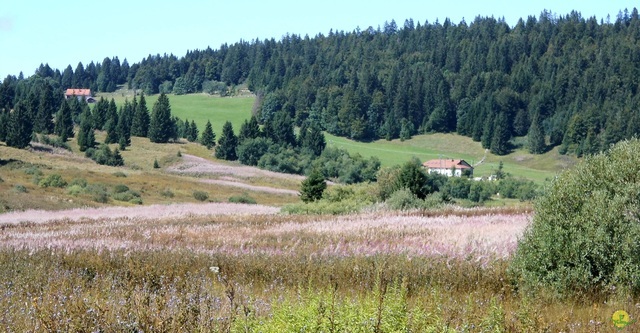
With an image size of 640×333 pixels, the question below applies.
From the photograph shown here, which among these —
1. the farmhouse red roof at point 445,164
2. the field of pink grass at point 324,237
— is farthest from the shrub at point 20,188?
the farmhouse red roof at point 445,164

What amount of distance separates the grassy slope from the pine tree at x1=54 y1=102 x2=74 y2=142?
4346 cm

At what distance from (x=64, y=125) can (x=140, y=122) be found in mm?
14476

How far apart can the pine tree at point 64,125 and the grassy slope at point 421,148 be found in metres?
43.5

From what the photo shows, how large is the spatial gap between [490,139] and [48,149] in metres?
90.2

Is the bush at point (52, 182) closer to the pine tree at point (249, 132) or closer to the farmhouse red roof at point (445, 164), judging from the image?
the pine tree at point (249, 132)

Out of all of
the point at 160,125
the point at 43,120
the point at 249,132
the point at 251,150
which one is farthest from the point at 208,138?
the point at 43,120

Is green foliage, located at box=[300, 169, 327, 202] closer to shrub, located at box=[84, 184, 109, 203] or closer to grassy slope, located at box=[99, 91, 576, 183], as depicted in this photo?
shrub, located at box=[84, 184, 109, 203]

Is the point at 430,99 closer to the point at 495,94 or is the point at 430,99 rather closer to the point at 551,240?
the point at 495,94

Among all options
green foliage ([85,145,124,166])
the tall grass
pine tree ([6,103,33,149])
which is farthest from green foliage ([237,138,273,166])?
the tall grass

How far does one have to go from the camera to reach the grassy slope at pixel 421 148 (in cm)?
12225

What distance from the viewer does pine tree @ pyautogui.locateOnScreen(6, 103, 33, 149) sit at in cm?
8375

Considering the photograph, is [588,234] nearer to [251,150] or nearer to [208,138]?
[251,150]

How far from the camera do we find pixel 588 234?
32.5 feet

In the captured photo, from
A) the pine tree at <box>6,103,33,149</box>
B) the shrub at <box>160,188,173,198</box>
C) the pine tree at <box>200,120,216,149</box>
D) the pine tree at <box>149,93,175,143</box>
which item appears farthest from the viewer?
the pine tree at <box>200,120,216,149</box>
